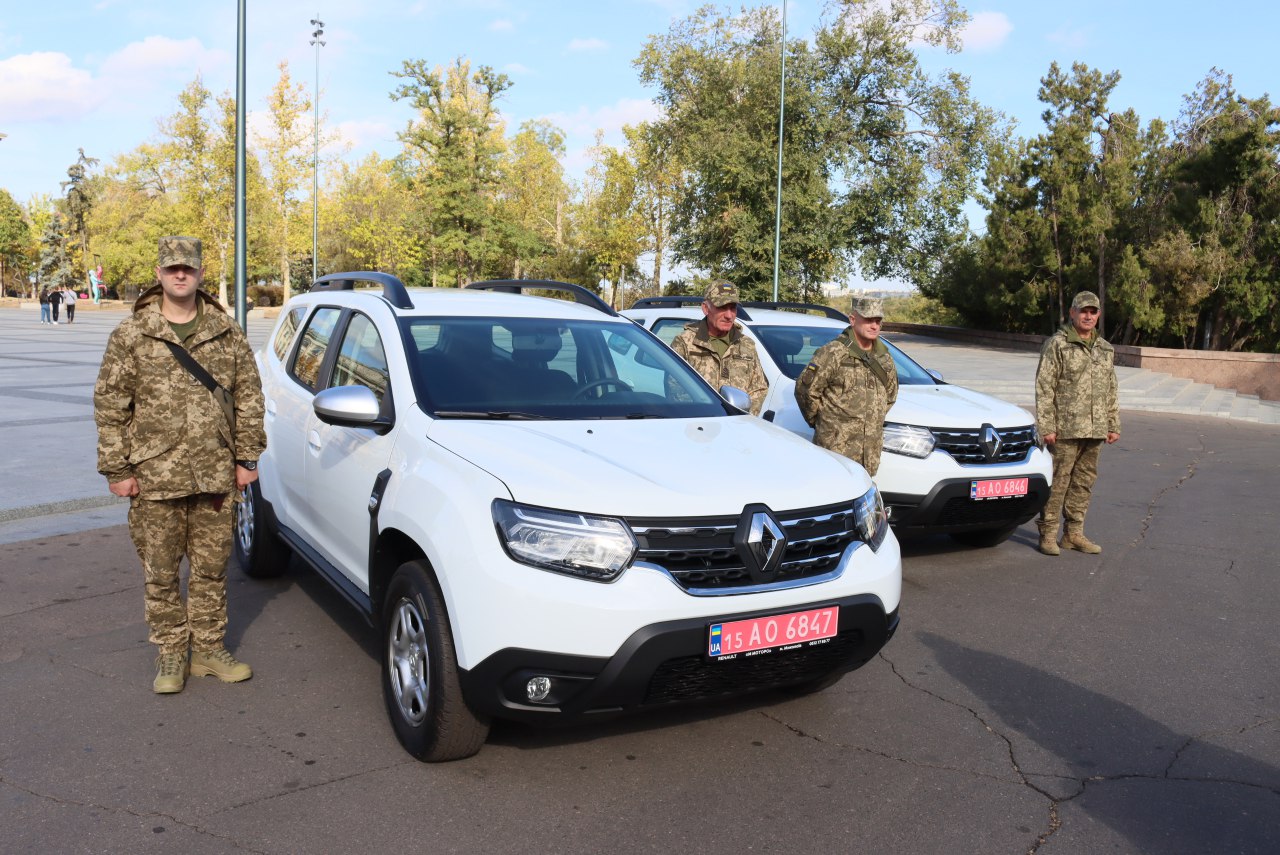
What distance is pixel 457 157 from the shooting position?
44250 millimetres

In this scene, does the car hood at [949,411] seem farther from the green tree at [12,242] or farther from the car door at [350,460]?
the green tree at [12,242]

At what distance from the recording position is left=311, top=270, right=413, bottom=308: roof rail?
476 centimetres

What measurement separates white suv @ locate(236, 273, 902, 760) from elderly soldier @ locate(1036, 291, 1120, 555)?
345 cm

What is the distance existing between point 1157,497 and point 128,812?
9112mm

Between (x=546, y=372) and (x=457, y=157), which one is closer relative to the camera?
(x=546, y=372)

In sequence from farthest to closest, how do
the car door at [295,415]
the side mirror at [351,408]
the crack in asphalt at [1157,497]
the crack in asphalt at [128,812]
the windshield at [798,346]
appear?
the crack in asphalt at [1157,497], the windshield at [798,346], the car door at [295,415], the side mirror at [351,408], the crack in asphalt at [128,812]

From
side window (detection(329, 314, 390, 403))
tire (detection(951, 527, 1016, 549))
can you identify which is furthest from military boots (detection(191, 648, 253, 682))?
tire (detection(951, 527, 1016, 549))

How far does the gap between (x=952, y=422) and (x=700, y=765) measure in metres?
3.61

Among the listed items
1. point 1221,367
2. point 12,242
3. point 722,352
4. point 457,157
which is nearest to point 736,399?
point 722,352

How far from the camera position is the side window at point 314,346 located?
5168mm

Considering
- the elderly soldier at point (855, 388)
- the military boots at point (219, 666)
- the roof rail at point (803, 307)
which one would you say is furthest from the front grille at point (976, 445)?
the military boots at point (219, 666)

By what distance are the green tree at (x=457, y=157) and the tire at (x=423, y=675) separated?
40864mm

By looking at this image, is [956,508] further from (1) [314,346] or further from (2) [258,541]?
(2) [258,541]

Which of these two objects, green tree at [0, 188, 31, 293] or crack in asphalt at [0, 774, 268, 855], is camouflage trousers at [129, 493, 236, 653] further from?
A: green tree at [0, 188, 31, 293]
